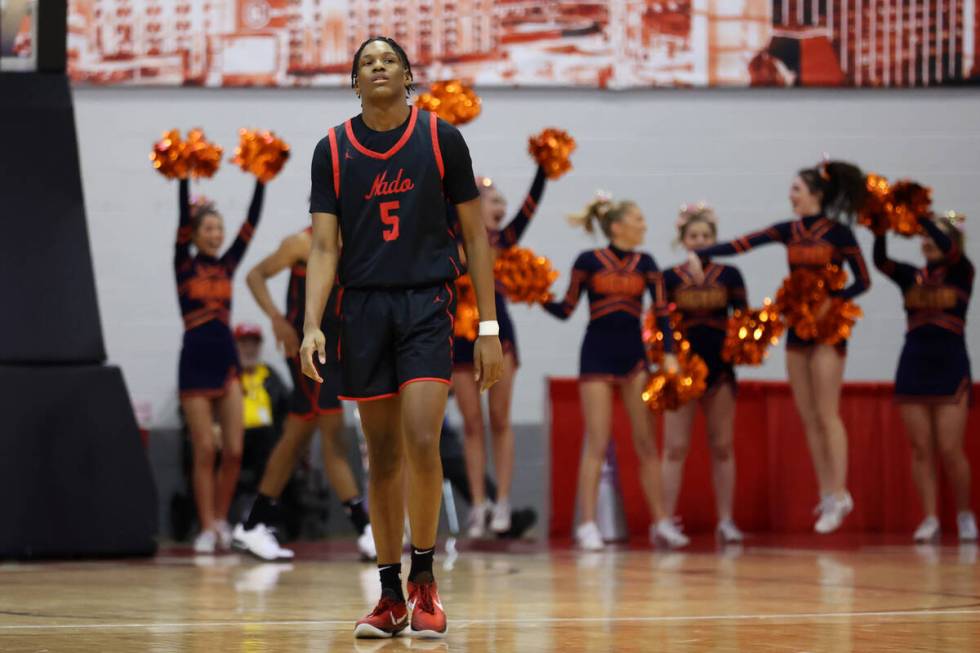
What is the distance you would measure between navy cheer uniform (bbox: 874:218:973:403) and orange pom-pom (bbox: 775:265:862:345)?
507 mm

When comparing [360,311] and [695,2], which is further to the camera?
[695,2]

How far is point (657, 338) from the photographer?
8.64 m

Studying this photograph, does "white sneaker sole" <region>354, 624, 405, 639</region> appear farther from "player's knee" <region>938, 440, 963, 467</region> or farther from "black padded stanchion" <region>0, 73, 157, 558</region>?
"player's knee" <region>938, 440, 963, 467</region>

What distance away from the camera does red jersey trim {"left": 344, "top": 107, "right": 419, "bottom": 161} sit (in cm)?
411

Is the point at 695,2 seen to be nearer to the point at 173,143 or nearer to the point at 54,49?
the point at 173,143

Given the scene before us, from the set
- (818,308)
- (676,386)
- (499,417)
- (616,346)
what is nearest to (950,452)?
(818,308)

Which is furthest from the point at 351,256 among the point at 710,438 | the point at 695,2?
the point at 695,2

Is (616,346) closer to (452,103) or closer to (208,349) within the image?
(452,103)

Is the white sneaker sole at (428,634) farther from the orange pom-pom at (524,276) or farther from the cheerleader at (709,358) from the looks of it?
the cheerleader at (709,358)

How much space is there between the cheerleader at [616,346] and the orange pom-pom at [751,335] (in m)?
0.55

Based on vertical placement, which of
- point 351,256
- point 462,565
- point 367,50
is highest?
point 367,50

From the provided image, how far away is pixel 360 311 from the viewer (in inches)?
160

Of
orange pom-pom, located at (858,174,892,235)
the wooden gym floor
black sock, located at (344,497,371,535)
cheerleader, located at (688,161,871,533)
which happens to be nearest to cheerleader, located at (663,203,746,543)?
cheerleader, located at (688,161,871,533)

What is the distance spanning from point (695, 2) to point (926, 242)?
2354mm
